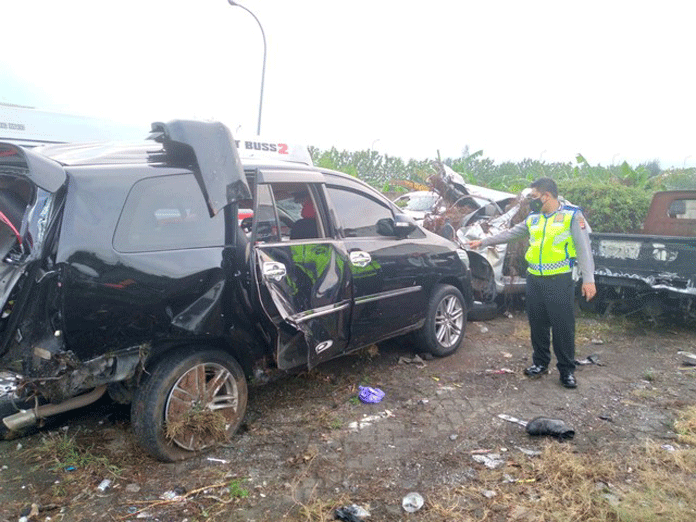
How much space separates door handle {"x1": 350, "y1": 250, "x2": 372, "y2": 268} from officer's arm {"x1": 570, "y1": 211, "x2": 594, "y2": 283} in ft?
6.01

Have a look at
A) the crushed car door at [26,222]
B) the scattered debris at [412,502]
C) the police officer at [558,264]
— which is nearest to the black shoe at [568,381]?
the police officer at [558,264]

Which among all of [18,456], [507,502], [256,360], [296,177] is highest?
[296,177]

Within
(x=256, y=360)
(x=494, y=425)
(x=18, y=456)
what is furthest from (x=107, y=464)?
(x=494, y=425)

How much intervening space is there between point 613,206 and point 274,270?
6.03 metres

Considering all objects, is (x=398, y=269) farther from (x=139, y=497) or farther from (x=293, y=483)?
(x=139, y=497)

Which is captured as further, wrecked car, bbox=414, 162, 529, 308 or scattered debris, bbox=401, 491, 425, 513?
wrecked car, bbox=414, 162, 529, 308

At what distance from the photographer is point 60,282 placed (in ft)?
8.75

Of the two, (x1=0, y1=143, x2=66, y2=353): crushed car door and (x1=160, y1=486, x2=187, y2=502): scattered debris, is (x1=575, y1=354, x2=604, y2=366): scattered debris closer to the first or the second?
(x1=160, y1=486, x2=187, y2=502): scattered debris

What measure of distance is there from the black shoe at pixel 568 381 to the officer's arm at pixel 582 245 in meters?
0.86

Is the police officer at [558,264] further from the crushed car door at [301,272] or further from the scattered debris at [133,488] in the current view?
the scattered debris at [133,488]

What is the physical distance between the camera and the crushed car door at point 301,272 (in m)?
3.55

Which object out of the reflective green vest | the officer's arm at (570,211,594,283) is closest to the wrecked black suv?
the reflective green vest

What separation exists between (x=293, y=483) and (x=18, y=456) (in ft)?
5.82

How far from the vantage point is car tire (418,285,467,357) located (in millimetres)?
5130
